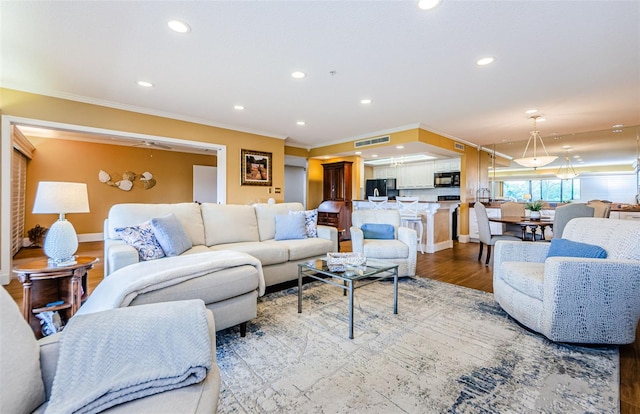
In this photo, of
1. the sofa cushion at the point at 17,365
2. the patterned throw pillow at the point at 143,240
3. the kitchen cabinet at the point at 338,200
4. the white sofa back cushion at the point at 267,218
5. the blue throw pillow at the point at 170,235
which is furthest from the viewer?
the kitchen cabinet at the point at 338,200

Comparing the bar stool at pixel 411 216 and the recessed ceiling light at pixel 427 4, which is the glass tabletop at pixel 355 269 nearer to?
the recessed ceiling light at pixel 427 4

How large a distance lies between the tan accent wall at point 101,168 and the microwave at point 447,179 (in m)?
6.45

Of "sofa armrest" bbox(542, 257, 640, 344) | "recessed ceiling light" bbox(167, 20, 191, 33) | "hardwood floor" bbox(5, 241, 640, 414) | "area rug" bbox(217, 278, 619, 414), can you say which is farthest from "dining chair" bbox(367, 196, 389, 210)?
"recessed ceiling light" bbox(167, 20, 191, 33)

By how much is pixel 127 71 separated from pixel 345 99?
2.54 metres

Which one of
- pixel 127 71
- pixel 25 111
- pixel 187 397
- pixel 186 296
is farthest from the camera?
pixel 25 111

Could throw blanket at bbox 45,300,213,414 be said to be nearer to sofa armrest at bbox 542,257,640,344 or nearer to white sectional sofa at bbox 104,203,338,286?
white sectional sofa at bbox 104,203,338,286

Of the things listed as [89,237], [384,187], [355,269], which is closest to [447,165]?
[384,187]

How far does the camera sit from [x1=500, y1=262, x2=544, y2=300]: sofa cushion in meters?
2.07

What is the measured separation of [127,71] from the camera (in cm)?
295

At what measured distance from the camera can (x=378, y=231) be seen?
3.79 meters

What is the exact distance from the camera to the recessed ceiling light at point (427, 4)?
1.85 meters

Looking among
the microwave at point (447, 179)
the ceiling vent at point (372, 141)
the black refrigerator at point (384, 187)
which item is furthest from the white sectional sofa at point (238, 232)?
the black refrigerator at point (384, 187)

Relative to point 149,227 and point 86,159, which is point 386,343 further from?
point 86,159

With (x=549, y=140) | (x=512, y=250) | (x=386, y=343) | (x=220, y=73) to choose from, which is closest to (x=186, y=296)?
(x=386, y=343)
